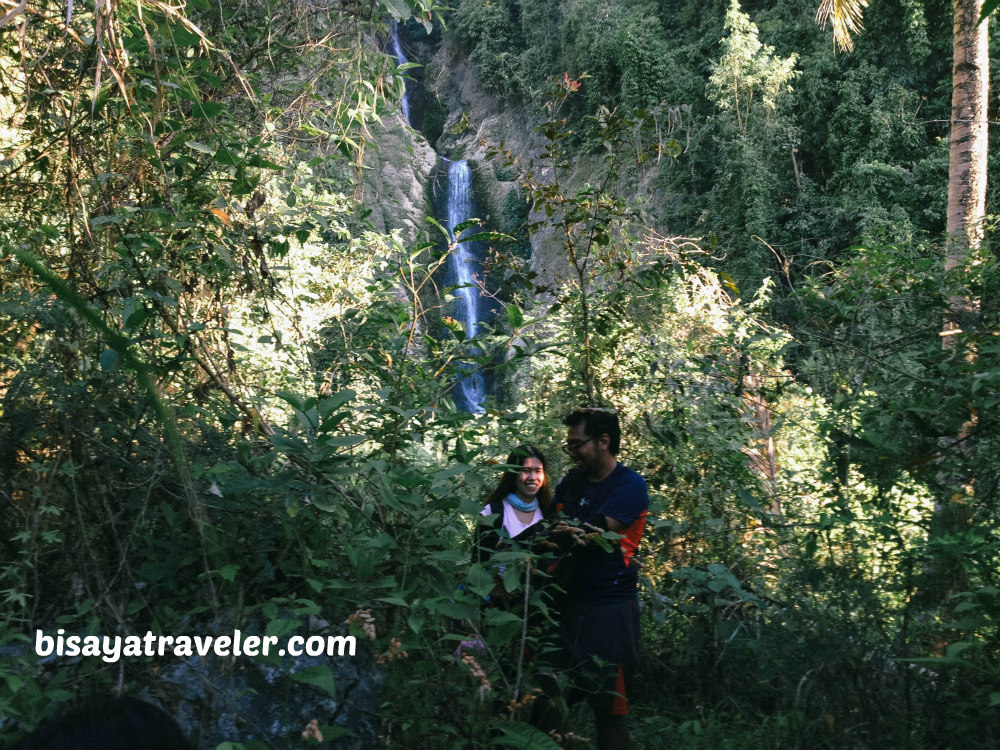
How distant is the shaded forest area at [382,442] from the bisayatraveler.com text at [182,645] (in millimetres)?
41

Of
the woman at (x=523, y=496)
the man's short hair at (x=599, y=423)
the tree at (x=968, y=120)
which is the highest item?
the tree at (x=968, y=120)

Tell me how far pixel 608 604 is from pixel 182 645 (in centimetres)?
153

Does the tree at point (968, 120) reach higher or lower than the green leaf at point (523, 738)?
higher

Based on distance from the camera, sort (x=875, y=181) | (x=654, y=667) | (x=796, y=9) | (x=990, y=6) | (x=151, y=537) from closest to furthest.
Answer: (x=990, y=6), (x=151, y=537), (x=654, y=667), (x=875, y=181), (x=796, y=9)

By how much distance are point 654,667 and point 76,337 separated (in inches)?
122

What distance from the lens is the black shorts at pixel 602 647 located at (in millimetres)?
2959

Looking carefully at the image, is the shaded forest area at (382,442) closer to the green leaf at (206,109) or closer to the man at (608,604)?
the green leaf at (206,109)

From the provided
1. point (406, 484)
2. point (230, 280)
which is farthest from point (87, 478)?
point (406, 484)

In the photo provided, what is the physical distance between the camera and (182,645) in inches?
101

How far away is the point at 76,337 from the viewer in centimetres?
295

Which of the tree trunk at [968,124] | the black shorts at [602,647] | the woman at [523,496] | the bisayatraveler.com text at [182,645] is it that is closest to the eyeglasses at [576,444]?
the woman at [523,496]

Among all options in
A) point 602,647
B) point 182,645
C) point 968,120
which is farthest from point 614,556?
point 968,120

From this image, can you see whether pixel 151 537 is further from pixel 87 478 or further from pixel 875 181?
pixel 875 181

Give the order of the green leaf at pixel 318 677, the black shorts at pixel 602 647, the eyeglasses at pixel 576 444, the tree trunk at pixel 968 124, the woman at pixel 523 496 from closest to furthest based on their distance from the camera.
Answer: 1. the green leaf at pixel 318 677
2. the black shorts at pixel 602 647
3. the eyeglasses at pixel 576 444
4. the woman at pixel 523 496
5. the tree trunk at pixel 968 124
